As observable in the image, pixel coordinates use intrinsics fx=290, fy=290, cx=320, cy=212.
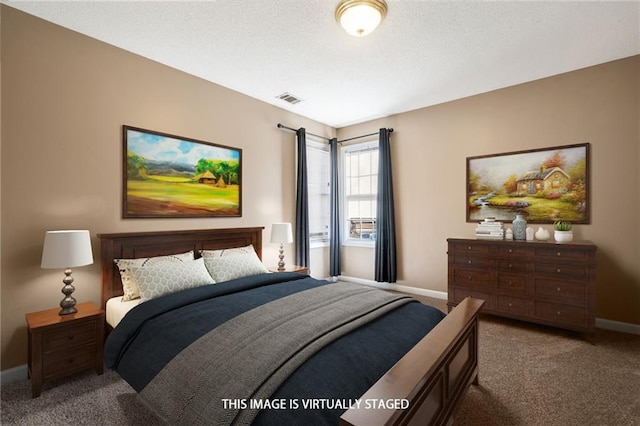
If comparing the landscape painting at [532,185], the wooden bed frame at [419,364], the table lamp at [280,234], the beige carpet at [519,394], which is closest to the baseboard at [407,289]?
the landscape painting at [532,185]

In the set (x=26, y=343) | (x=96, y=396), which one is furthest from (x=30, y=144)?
(x=96, y=396)

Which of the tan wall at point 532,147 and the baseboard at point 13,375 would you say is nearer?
the baseboard at point 13,375

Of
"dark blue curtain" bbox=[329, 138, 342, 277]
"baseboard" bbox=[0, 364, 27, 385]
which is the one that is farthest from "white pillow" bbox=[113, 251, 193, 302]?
"dark blue curtain" bbox=[329, 138, 342, 277]

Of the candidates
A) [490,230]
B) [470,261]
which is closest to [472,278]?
[470,261]

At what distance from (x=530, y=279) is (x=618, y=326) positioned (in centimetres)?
106

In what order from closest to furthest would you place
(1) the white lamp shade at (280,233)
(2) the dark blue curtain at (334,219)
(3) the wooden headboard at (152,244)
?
(3) the wooden headboard at (152,244) < (1) the white lamp shade at (280,233) < (2) the dark blue curtain at (334,219)

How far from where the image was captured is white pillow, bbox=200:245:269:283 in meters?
2.84

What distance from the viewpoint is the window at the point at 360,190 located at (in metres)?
5.00

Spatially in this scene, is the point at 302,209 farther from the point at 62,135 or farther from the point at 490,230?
the point at 62,135

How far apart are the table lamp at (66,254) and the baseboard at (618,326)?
5088mm

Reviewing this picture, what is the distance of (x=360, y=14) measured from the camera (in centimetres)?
217

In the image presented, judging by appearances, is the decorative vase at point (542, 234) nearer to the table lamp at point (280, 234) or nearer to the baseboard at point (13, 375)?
the table lamp at point (280, 234)

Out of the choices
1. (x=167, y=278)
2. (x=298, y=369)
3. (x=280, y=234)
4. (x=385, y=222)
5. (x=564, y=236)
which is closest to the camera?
(x=298, y=369)

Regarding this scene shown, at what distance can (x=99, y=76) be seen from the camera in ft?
8.80
